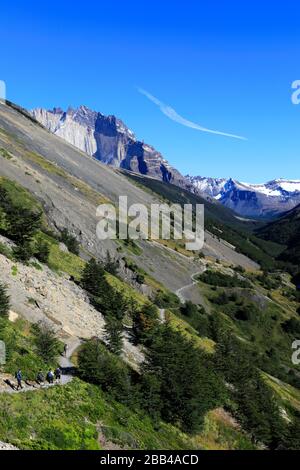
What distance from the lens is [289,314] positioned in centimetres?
12925

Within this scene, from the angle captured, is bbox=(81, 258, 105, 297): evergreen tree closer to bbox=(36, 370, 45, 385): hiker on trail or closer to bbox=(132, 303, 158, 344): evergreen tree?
bbox=(132, 303, 158, 344): evergreen tree

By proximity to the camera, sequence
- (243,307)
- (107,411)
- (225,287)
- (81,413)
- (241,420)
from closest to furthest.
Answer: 1. (81,413)
2. (107,411)
3. (241,420)
4. (243,307)
5. (225,287)

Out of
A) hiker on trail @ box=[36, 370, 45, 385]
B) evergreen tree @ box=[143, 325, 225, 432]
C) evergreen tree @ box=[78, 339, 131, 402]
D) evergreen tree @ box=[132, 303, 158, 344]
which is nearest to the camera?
hiker on trail @ box=[36, 370, 45, 385]

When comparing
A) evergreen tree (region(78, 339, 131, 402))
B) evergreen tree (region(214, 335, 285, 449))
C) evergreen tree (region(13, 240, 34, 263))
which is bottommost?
evergreen tree (region(214, 335, 285, 449))

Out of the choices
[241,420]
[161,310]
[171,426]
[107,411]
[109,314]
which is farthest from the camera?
[161,310]

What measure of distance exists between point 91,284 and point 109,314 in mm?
5456

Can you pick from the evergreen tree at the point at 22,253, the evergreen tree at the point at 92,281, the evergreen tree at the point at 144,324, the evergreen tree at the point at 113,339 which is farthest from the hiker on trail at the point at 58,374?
the evergreen tree at the point at 92,281

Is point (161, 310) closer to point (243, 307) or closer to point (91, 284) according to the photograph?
point (91, 284)

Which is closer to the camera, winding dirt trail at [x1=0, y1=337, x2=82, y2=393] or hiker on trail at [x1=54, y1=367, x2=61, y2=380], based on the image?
winding dirt trail at [x1=0, y1=337, x2=82, y2=393]

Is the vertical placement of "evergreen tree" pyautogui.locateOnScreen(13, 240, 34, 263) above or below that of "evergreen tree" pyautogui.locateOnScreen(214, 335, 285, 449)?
above

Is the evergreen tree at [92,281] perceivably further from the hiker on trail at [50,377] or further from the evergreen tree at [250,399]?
the hiker on trail at [50,377]

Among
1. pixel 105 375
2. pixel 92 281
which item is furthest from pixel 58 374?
pixel 92 281

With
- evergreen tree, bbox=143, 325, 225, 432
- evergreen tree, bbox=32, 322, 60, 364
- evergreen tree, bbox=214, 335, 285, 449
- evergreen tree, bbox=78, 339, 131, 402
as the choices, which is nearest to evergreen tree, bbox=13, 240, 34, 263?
evergreen tree, bbox=32, 322, 60, 364
